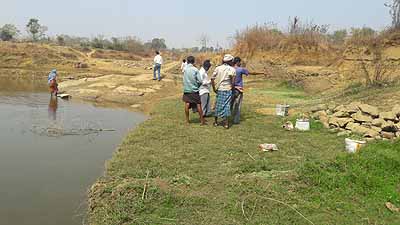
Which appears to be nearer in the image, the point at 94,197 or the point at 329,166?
the point at 94,197

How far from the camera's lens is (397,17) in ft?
69.8

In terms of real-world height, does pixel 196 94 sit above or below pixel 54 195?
above

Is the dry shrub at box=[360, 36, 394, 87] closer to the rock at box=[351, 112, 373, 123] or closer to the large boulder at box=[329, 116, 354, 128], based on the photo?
the large boulder at box=[329, 116, 354, 128]

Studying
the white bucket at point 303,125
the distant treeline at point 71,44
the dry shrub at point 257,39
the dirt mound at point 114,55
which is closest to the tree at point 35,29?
the distant treeline at point 71,44

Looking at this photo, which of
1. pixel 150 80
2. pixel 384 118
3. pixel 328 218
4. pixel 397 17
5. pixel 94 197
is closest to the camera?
pixel 328 218

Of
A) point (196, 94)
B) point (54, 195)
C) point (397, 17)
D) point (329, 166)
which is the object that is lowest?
point (54, 195)

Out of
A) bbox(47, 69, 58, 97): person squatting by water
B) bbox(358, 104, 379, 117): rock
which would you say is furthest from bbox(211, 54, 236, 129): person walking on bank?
bbox(47, 69, 58, 97): person squatting by water

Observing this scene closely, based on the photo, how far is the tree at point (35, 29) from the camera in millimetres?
56362

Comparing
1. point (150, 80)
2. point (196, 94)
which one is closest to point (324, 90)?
point (150, 80)

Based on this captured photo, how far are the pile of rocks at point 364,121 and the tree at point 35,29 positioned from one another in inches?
2146

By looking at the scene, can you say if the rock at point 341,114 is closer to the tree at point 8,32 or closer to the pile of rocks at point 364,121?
the pile of rocks at point 364,121

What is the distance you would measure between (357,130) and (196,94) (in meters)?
3.41

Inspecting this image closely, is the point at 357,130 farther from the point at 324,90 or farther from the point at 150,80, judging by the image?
the point at 150,80

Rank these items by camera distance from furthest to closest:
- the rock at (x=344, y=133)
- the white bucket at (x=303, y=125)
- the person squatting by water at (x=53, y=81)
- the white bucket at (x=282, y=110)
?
1. the person squatting by water at (x=53, y=81)
2. the white bucket at (x=282, y=110)
3. the white bucket at (x=303, y=125)
4. the rock at (x=344, y=133)
